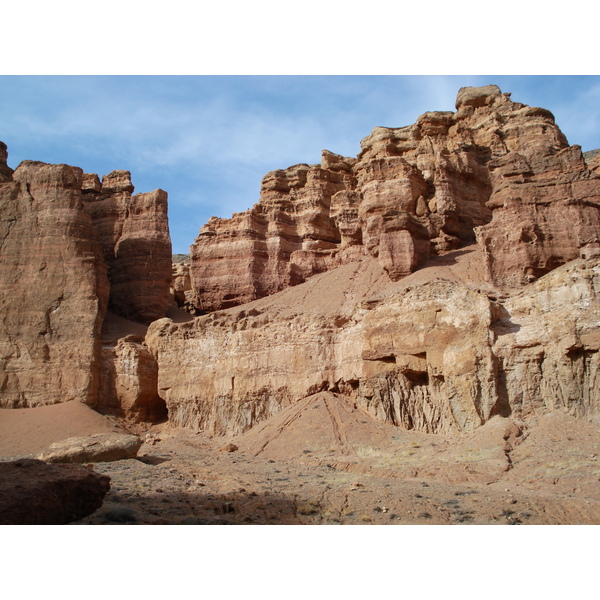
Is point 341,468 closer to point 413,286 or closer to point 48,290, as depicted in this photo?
point 413,286

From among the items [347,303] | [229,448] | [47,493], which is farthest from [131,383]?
[47,493]

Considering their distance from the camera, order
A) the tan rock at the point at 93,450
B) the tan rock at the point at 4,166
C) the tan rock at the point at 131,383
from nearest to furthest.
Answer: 1. the tan rock at the point at 93,450
2. the tan rock at the point at 131,383
3. the tan rock at the point at 4,166

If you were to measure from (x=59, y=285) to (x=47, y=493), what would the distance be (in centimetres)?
2269

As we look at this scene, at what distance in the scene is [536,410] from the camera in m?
20.8

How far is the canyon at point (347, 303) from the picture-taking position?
21641 mm

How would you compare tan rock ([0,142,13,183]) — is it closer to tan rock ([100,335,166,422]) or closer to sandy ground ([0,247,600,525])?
tan rock ([100,335,166,422])

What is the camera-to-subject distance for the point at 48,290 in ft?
108

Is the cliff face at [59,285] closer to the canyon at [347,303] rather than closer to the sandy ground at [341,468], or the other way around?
the canyon at [347,303]

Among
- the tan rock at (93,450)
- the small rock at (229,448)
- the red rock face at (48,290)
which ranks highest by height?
the red rock face at (48,290)

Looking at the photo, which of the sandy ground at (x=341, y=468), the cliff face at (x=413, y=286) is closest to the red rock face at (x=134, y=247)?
the cliff face at (x=413, y=286)

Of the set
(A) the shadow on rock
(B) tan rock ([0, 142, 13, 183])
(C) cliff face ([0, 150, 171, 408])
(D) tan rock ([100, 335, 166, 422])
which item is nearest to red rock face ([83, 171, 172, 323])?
(C) cliff face ([0, 150, 171, 408])

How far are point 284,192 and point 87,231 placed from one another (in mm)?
14081

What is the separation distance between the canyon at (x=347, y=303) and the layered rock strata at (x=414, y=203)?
0.12m

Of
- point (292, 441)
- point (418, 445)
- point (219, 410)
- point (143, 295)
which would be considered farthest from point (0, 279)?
point (418, 445)
